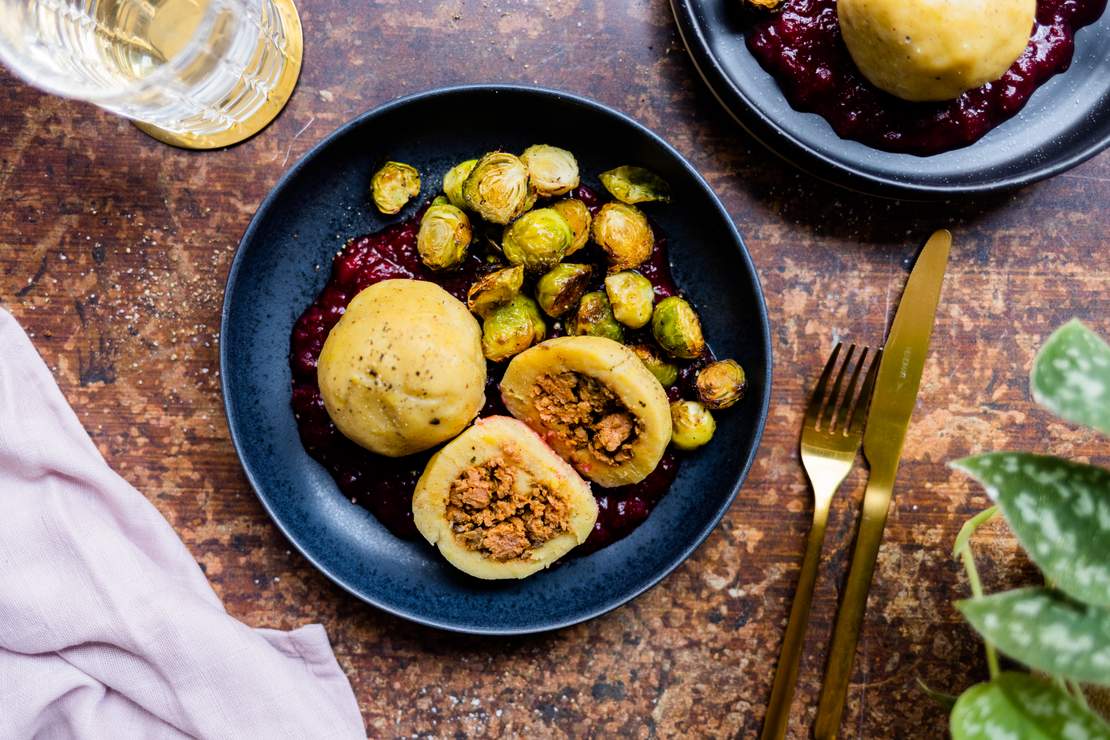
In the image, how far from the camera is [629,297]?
2.14 m

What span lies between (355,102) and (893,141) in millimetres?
1393

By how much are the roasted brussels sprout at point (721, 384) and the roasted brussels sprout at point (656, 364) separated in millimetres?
73

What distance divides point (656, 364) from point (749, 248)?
1.43 feet

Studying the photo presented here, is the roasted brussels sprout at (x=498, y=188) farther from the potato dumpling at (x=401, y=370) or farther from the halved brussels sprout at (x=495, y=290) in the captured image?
the potato dumpling at (x=401, y=370)

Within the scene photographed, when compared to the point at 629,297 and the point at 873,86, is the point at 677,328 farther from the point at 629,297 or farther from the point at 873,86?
the point at 873,86

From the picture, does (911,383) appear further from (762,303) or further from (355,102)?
(355,102)

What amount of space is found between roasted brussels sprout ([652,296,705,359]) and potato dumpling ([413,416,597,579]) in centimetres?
40

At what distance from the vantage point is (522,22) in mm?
2332

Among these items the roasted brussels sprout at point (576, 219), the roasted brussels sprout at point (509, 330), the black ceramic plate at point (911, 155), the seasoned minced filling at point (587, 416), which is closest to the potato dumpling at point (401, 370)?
the roasted brussels sprout at point (509, 330)

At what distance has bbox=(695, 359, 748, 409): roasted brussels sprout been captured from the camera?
2162 mm

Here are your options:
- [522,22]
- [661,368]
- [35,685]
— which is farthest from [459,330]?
[35,685]

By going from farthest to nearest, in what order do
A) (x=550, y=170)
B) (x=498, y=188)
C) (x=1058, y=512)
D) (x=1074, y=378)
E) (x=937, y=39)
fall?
(x=550, y=170) → (x=498, y=188) → (x=937, y=39) → (x=1058, y=512) → (x=1074, y=378)

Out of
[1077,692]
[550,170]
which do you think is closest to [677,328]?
[550,170]

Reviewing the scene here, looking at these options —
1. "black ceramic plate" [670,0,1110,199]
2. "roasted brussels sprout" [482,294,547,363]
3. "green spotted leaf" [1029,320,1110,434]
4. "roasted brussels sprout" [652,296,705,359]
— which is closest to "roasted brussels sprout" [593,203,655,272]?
"roasted brussels sprout" [652,296,705,359]
